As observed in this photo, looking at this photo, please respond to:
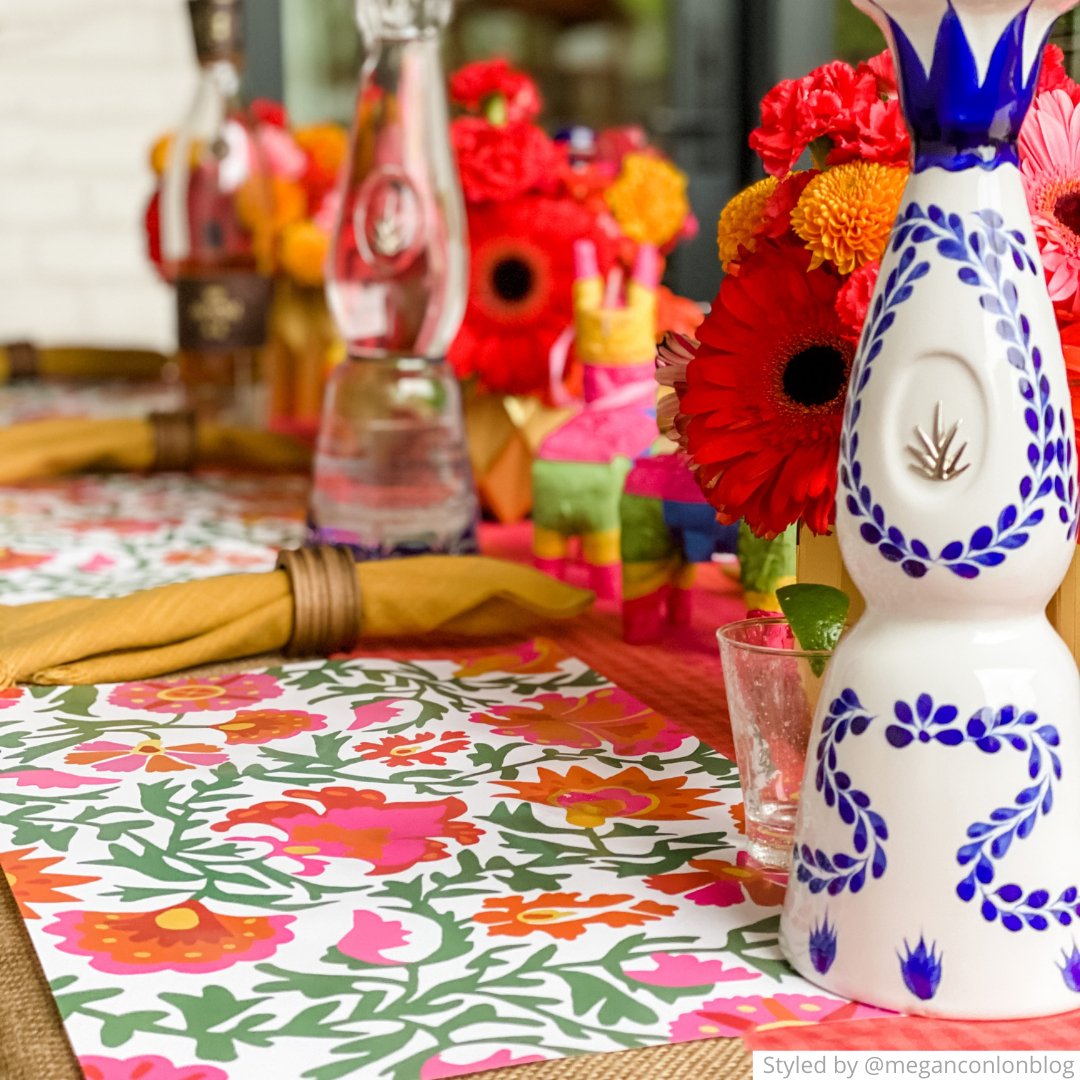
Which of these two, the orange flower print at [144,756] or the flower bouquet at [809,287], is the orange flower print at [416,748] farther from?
the flower bouquet at [809,287]

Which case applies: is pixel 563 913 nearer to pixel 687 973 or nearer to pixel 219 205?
pixel 687 973

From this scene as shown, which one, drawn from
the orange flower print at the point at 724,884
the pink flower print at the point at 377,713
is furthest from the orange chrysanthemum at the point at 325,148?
the orange flower print at the point at 724,884

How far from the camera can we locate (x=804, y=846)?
48cm

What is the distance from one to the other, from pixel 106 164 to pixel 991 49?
266cm

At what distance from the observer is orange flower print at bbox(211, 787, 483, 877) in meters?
0.57

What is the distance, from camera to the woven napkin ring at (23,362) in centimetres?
208

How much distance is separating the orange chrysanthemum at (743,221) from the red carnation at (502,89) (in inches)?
25.0

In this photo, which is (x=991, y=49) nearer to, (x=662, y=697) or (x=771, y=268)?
(x=771, y=268)

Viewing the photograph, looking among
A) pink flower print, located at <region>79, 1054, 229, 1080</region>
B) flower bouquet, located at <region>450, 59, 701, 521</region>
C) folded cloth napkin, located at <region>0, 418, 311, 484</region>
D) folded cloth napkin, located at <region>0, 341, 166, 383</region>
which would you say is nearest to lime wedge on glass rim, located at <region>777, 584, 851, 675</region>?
pink flower print, located at <region>79, 1054, 229, 1080</region>

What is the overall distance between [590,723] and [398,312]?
434 millimetres

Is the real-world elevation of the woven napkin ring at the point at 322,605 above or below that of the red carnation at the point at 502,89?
below

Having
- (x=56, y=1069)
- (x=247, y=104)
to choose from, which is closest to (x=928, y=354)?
(x=56, y=1069)

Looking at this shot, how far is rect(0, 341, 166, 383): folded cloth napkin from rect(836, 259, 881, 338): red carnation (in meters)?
1.70

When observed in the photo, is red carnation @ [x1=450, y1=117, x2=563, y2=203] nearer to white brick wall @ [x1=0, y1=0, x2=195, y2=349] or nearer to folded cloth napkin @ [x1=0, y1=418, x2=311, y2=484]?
folded cloth napkin @ [x1=0, y1=418, x2=311, y2=484]
